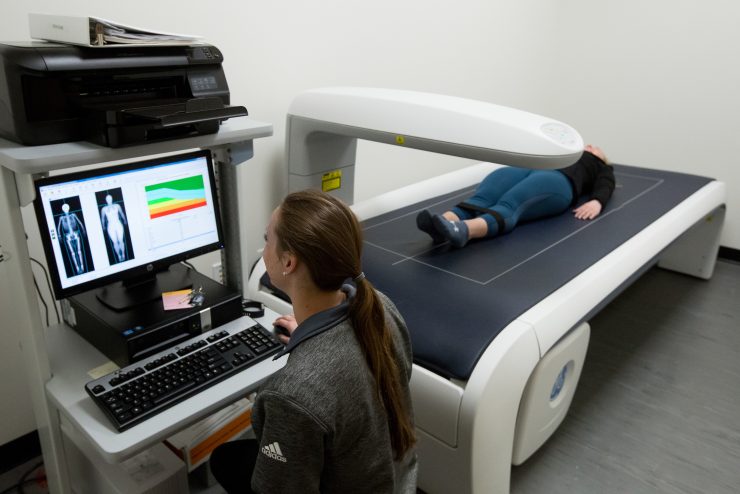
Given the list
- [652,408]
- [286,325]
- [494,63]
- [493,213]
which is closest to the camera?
[286,325]

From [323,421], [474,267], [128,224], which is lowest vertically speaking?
[474,267]

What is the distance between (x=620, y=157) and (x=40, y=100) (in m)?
3.79

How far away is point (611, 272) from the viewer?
6.69 ft

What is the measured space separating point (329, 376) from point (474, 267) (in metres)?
1.24

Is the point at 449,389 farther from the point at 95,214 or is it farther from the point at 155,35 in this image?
the point at 155,35

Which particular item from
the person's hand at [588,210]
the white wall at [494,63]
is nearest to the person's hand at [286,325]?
the white wall at [494,63]

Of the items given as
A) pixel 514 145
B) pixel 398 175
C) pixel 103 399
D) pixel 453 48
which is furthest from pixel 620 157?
pixel 103 399

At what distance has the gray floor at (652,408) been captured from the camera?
6.15 feet

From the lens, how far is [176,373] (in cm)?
124

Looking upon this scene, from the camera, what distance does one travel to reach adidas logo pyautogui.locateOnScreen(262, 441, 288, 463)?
93 centimetres

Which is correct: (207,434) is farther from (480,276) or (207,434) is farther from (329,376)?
(480,276)

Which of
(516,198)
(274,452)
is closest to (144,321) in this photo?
(274,452)

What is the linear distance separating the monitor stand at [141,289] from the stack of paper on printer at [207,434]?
1.16 feet

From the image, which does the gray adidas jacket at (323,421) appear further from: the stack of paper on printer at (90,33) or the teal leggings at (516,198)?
the teal leggings at (516,198)
